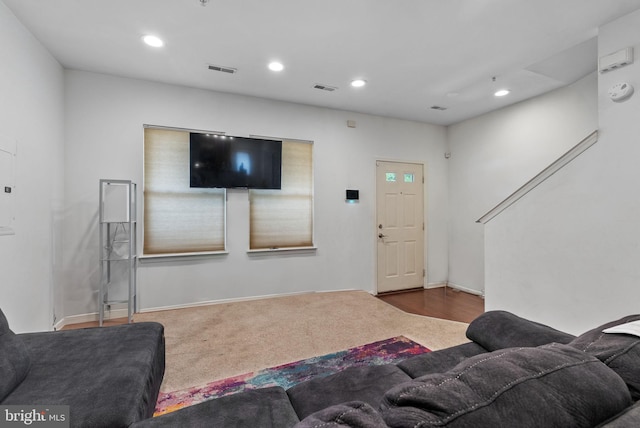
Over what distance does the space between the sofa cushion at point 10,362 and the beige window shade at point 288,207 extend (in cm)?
267

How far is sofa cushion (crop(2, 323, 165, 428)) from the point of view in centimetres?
116

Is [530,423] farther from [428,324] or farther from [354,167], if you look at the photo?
[354,167]

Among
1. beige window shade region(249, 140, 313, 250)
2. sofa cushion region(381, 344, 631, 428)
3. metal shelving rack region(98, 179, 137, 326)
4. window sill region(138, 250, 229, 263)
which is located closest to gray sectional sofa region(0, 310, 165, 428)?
sofa cushion region(381, 344, 631, 428)

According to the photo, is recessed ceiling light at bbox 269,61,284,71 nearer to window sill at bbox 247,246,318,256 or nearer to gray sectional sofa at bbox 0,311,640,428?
window sill at bbox 247,246,318,256

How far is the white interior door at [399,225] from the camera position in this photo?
4844 millimetres

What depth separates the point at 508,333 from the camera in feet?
4.99

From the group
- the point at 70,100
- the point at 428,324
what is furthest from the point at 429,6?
the point at 70,100

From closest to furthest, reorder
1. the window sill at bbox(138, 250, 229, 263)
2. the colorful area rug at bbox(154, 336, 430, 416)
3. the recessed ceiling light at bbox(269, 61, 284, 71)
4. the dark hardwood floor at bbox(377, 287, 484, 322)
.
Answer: the colorful area rug at bbox(154, 336, 430, 416), the recessed ceiling light at bbox(269, 61, 284, 71), the window sill at bbox(138, 250, 229, 263), the dark hardwood floor at bbox(377, 287, 484, 322)

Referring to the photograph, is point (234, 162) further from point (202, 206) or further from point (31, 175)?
point (31, 175)

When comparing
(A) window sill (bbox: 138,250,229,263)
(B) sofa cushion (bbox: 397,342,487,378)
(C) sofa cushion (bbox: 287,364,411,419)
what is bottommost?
(B) sofa cushion (bbox: 397,342,487,378)

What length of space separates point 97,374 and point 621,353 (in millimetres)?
1976

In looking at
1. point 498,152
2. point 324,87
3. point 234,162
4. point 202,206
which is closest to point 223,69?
point 234,162

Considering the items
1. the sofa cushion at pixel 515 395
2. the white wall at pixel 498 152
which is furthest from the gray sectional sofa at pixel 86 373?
the white wall at pixel 498 152

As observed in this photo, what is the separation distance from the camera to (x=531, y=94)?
3902 millimetres
